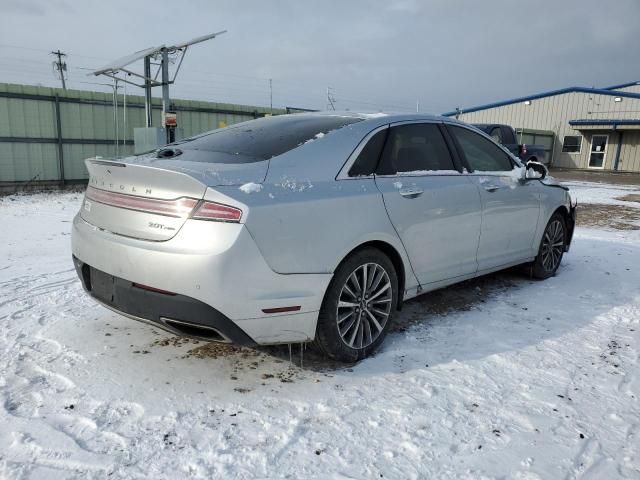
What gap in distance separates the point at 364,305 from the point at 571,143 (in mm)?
30952

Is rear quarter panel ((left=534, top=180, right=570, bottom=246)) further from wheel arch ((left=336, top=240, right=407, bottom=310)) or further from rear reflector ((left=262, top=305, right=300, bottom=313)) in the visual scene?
rear reflector ((left=262, top=305, right=300, bottom=313))

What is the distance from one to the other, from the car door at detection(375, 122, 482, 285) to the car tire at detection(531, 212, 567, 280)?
1404 millimetres

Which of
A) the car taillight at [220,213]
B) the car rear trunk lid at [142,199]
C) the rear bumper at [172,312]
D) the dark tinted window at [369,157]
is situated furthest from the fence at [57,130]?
the car taillight at [220,213]

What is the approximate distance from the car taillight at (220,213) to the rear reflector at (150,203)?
78 mm

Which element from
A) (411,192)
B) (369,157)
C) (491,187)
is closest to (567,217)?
(491,187)

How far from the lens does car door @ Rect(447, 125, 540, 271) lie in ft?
13.8

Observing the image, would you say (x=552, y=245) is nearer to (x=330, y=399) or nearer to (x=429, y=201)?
(x=429, y=201)

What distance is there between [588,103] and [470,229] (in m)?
29.5

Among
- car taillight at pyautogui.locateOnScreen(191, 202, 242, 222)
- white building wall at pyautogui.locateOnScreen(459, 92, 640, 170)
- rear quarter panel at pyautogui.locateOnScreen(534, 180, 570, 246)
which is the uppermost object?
white building wall at pyautogui.locateOnScreen(459, 92, 640, 170)

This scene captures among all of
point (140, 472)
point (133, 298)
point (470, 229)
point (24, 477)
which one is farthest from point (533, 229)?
point (24, 477)

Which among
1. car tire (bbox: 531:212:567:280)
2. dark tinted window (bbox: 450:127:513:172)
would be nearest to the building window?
car tire (bbox: 531:212:567:280)

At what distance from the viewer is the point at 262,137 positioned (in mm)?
3346

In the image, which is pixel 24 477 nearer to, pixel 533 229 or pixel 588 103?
pixel 533 229

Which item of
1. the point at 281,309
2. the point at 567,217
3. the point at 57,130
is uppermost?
the point at 57,130
